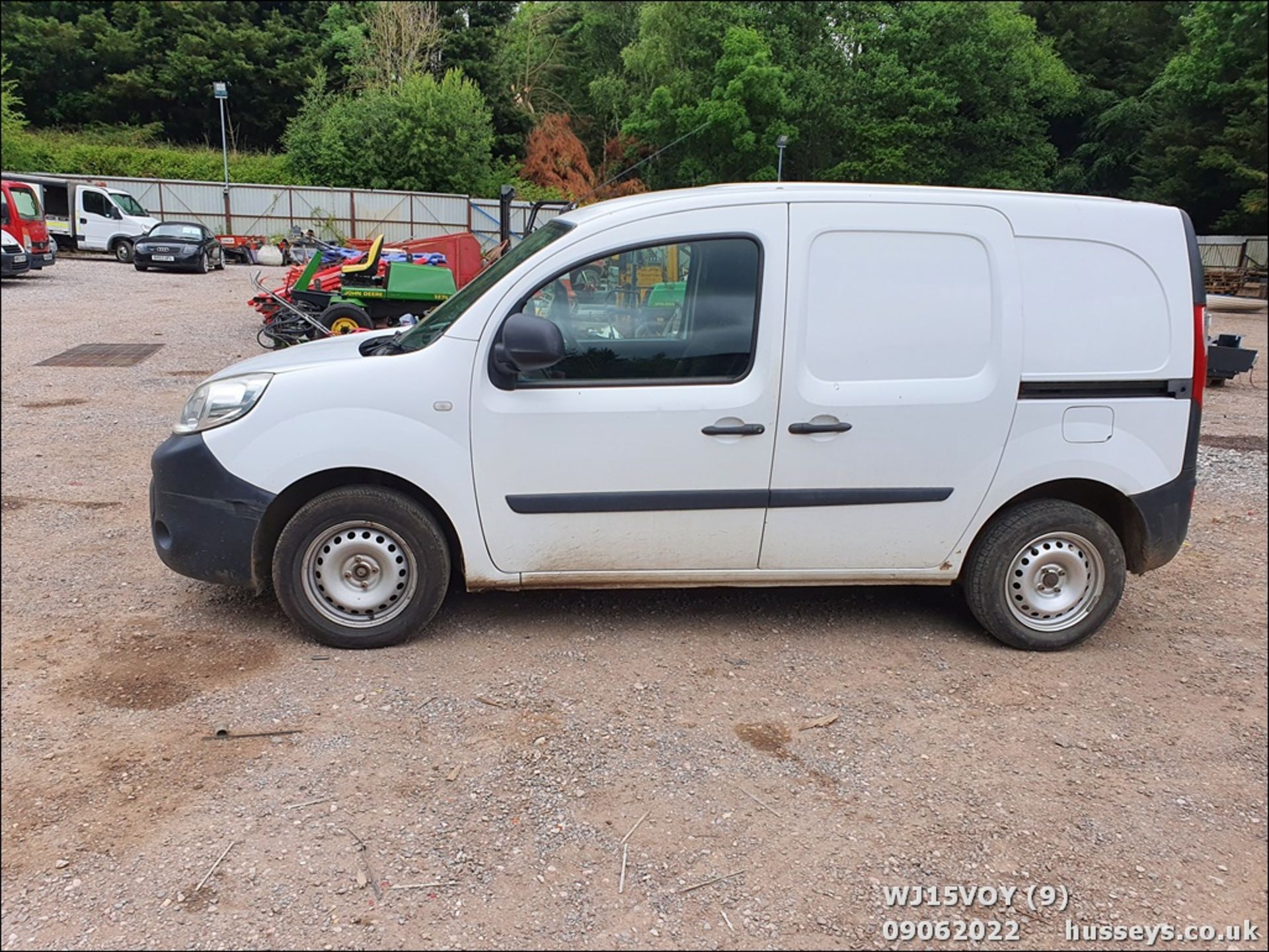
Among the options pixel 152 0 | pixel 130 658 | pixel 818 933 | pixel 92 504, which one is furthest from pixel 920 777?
pixel 152 0

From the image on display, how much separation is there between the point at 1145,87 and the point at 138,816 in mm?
37471

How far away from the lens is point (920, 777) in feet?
10.8

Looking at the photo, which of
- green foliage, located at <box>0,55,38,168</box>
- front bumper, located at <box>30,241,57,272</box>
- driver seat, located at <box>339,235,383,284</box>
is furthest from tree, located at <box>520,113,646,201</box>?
green foliage, located at <box>0,55,38,168</box>

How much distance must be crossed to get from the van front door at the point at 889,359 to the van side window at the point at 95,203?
2794 cm

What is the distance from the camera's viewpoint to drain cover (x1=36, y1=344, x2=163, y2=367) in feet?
35.9

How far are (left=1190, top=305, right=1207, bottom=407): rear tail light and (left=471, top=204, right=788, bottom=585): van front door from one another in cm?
186

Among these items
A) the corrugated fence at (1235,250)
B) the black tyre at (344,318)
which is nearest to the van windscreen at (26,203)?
the black tyre at (344,318)

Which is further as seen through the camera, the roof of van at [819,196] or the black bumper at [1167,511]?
the black bumper at [1167,511]

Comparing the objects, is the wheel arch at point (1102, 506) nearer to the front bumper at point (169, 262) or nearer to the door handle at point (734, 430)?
the door handle at point (734, 430)

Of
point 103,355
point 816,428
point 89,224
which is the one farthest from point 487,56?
point 816,428

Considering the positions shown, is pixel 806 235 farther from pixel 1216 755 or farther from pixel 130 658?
pixel 130 658

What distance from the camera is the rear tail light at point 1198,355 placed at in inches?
164

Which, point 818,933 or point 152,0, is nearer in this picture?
point 818,933

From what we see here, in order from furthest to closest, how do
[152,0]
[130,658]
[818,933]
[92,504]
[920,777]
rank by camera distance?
[152,0] < [92,504] < [130,658] < [920,777] < [818,933]
